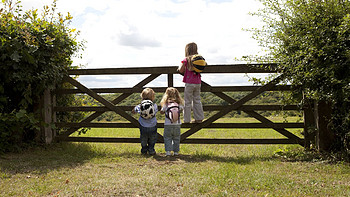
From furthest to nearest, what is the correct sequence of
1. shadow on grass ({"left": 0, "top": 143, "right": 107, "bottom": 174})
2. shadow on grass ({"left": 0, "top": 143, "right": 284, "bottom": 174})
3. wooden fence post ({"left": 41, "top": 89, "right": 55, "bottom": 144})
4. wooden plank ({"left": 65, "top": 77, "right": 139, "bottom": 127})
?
1. wooden fence post ({"left": 41, "top": 89, "right": 55, "bottom": 144})
2. wooden plank ({"left": 65, "top": 77, "right": 139, "bottom": 127})
3. shadow on grass ({"left": 0, "top": 143, "right": 284, "bottom": 174})
4. shadow on grass ({"left": 0, "top": 143, "right": 107, "bottom": 174})

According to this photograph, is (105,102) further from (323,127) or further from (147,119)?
(323,127)

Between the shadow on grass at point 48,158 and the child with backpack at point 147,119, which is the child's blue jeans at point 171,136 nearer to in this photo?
the child with backpack at point 147,119

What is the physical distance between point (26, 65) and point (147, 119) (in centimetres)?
299

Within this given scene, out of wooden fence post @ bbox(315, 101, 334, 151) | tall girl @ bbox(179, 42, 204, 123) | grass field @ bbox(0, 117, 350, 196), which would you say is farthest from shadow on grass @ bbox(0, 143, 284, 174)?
wooden fence post @ bbox(315, 101, 334, 151)

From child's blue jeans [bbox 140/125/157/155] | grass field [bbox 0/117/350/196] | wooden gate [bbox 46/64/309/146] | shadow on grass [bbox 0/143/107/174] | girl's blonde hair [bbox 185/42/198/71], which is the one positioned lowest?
grass field [bbox 0/117/350/196]

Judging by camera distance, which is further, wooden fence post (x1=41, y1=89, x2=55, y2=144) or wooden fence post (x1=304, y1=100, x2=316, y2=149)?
wooden fence post (x1=41, y1=89, x2=55, y2=144)

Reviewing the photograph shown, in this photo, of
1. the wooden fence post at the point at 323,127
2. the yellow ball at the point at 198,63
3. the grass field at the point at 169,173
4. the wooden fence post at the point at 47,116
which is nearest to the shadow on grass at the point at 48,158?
the grass field at the point at 169,173

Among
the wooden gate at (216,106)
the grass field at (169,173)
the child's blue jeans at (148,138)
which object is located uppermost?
the wooden gate at (216,106)

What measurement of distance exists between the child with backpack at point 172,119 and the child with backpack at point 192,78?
8.4 inches

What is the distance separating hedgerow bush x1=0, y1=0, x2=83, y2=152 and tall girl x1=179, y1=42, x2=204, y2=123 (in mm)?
3045

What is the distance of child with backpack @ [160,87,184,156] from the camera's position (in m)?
7.38

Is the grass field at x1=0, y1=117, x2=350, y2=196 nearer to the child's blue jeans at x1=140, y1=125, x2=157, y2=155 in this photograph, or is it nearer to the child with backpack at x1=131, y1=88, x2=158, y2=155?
the child's blue jeans at x1=140, y1=125, x2=157, y2=155

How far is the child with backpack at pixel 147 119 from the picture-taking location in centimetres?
746

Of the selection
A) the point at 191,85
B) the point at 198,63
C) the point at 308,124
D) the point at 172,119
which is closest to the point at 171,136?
the point at 172,119
